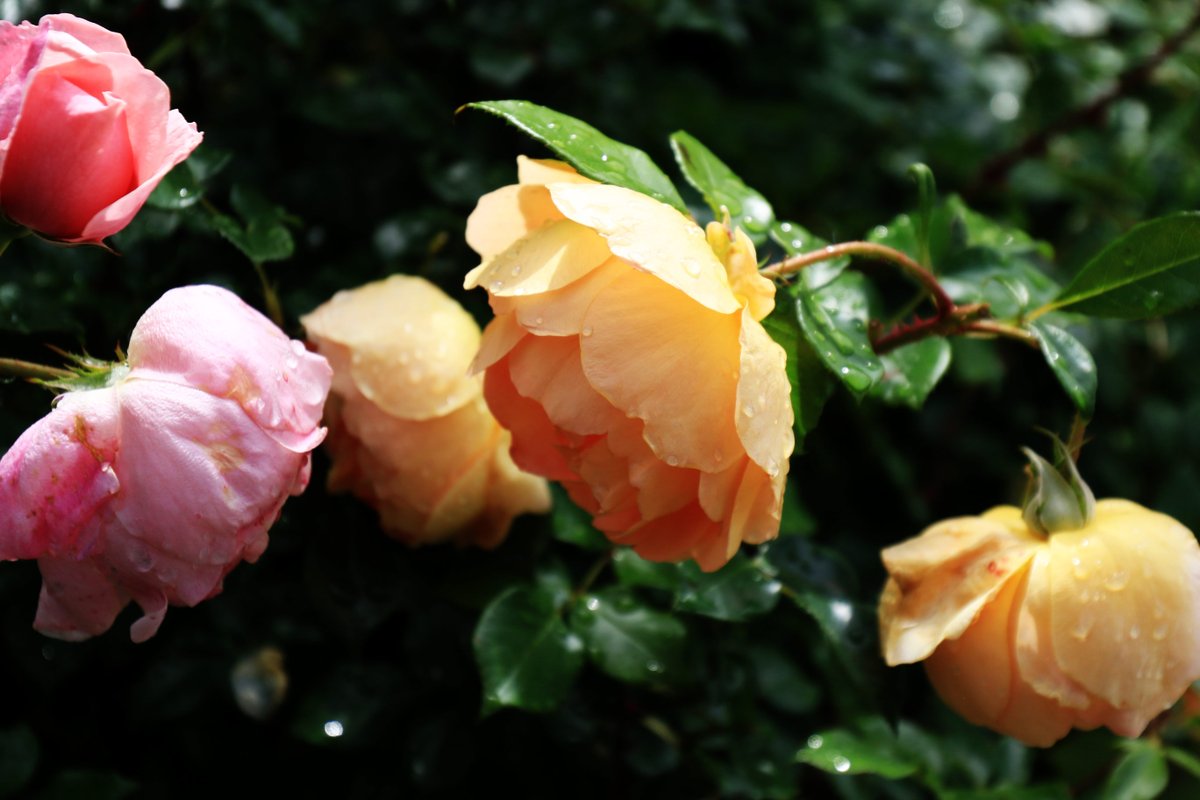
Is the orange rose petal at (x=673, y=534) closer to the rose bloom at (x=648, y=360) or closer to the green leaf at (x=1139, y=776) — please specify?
the rose bloom at (x=648, y=360)

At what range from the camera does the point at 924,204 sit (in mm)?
726

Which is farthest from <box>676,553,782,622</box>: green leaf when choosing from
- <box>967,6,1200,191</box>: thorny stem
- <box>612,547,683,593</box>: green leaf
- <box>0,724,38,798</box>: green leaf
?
<box>967,6,1200,191</box>: thorny stem

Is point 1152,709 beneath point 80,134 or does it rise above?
beneath

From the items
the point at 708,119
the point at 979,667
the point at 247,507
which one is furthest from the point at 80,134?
the point at 708,119

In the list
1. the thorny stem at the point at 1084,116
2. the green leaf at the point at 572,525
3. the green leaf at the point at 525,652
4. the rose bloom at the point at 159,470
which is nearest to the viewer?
the rose bloom at the point at 159,470

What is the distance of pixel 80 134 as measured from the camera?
1.68 ft

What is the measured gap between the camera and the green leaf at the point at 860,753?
0.76 m

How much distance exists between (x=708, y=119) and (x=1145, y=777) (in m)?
0.73

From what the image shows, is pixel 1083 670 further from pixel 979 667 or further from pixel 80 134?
pixel 80 134

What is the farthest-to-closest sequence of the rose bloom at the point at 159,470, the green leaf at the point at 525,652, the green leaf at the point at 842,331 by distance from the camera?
the green leaf at the point at 525,652
the green leaf at the point at 842,331
the rose bloom at the point at 159,470

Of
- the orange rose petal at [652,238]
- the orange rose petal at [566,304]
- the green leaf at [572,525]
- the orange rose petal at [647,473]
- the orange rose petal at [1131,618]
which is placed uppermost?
the orange rose petal at [652,238]

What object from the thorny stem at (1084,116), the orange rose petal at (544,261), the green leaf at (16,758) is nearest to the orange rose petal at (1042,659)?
the orange rose petal at (544,261)

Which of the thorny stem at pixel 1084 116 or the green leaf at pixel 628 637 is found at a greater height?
the thorny stem at pixel 1084 116

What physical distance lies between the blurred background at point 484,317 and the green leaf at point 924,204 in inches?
2.7
